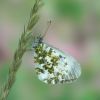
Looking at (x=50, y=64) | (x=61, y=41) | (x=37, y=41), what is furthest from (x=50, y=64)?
(x=61, y=41)

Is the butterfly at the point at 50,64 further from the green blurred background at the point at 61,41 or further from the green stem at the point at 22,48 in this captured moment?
the green blurred background at the point at 61,41

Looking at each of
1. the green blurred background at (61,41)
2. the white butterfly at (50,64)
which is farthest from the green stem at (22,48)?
the green blurred background at (61,41)

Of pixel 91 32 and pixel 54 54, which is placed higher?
pixel 54 54

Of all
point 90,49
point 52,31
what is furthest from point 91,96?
point 52,31

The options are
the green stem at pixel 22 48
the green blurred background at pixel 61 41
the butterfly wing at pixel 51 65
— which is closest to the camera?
the green stem at pixel 22 48

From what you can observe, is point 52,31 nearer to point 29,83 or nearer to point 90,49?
point 90,49

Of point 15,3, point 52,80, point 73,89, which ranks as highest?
point 52,80

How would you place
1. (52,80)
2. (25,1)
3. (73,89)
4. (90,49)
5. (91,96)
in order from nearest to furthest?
(52,80) → (91,96) → (73,89) → (90,49) → (25,1)

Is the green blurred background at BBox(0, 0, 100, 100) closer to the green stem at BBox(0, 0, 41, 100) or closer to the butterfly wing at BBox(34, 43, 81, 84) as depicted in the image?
the butterfly wing at BBox(34, 43, 81, 84)
